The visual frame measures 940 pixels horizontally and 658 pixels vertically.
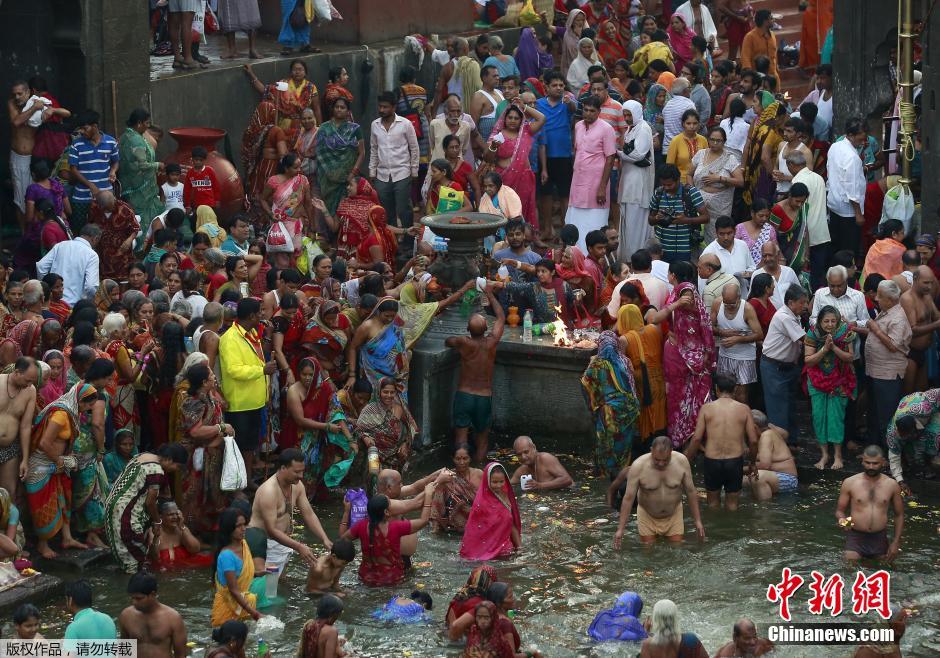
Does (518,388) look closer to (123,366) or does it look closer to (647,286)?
(647,286)

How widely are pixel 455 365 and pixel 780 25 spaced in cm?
1061

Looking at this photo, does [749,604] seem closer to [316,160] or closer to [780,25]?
[316,160]

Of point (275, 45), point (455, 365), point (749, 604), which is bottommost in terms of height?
point (749, 604)

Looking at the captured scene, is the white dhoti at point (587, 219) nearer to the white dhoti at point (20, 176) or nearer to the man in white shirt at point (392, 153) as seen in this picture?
the man in white shirt at point (392, 153)

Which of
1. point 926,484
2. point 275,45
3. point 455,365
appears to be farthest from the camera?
point 275,45

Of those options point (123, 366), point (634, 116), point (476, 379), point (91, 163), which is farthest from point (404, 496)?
point (634, 116)

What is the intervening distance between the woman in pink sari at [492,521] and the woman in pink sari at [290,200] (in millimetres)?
4337

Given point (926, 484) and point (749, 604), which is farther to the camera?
point (926, 484)

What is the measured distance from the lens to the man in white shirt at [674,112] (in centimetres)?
1844

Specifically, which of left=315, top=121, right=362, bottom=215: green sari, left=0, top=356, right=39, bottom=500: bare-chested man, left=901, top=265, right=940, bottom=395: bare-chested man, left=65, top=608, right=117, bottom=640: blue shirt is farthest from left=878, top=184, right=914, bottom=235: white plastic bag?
left=65, top=608, right=117, bottom=640: blue shirt

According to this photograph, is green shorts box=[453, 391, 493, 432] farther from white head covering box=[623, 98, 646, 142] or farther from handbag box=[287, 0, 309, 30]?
handbag box=[287, 0, 309, 30]

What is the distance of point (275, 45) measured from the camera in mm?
20969

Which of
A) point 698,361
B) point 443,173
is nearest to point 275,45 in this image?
point 443,173

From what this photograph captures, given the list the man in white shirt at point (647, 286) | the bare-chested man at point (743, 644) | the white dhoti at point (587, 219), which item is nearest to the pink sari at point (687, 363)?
the man in white shirt at point (647, 286)
